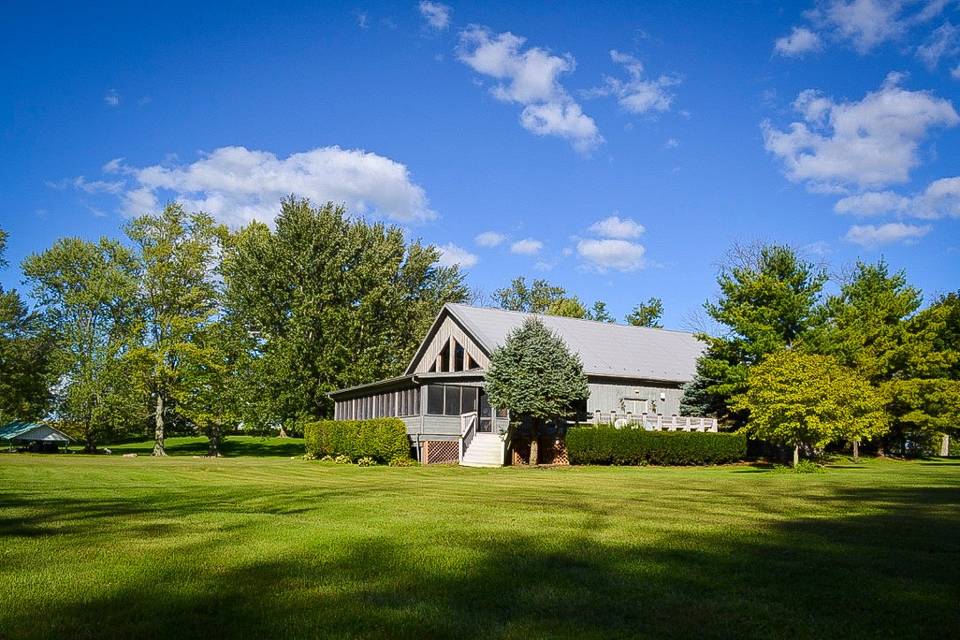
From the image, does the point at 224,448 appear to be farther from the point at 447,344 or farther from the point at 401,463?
the point at 401,463

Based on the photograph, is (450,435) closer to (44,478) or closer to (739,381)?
(739,381)

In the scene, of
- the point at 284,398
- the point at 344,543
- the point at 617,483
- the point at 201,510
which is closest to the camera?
the point at 344,543

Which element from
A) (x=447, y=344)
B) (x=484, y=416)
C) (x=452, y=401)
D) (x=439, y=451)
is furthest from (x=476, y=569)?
(x=447, y=344)

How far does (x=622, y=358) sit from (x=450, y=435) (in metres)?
9.77

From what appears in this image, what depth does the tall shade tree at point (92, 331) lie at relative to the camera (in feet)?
154

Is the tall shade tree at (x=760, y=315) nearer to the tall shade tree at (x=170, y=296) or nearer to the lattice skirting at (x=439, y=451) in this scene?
the lattice skirting at (x=439, y=451)

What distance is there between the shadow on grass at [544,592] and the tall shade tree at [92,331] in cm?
4270

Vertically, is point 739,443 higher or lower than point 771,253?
lower

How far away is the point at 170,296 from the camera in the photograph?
4688 centimetres

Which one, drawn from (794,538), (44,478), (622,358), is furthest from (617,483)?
(622,358)

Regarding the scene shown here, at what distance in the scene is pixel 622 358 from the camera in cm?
3691

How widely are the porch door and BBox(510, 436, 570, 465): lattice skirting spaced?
114 inches

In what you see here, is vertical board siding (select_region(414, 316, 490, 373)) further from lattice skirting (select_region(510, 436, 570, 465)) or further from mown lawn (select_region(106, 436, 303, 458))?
mown lawn (select_region(106, 436, 303, 458))

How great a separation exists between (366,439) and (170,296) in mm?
22038
